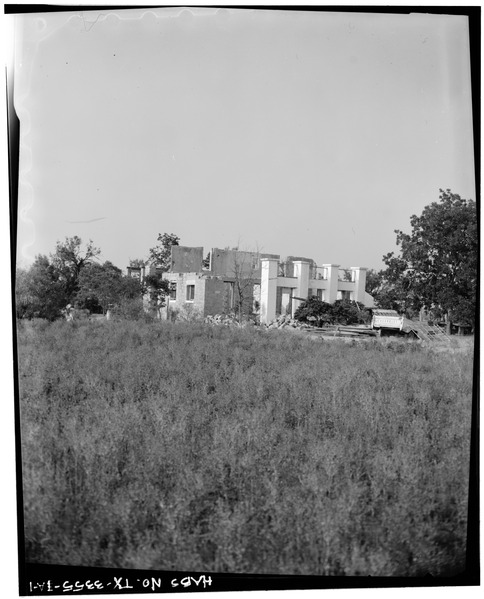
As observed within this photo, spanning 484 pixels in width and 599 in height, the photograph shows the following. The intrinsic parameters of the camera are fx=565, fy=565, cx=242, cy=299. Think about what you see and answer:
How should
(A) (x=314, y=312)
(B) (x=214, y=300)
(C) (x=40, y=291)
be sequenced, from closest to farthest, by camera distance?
1. (C) (x=40, y=291)
2. (A) (x=314, y=312)
3. (B) (x=214, y=300)

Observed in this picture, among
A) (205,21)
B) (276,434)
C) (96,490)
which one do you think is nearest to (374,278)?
(276,434)

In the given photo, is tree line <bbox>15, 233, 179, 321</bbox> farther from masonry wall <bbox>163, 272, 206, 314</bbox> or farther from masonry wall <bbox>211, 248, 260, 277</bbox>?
masonry wall <bbox>211, 248, 260, 277</bbox>

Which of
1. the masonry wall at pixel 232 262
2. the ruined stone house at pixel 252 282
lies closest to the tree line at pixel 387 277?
the ruined stone house at pixel 252 282

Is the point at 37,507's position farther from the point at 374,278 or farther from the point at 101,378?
the point at 374,278

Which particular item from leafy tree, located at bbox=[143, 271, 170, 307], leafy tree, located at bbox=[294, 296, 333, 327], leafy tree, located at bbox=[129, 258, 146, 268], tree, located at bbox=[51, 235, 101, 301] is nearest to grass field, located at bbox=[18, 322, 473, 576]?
leafy tree, located at bbox=[143, 271, 170, 307]

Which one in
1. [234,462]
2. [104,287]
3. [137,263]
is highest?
[137,263]

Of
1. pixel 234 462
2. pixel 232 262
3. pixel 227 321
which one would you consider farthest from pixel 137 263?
pixel 234 462

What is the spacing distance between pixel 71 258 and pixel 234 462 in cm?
174

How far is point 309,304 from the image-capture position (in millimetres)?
4422

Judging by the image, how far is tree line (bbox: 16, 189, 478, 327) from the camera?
3.61 m

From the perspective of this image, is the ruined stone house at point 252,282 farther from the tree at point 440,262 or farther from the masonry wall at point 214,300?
the tree at point 440,262

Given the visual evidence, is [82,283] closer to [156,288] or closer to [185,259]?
[156,288]

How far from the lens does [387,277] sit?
443 cm

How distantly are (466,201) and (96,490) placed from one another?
8.96 feet
